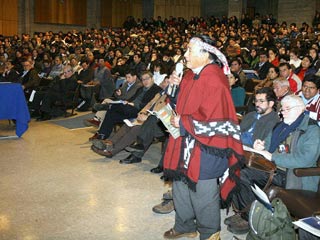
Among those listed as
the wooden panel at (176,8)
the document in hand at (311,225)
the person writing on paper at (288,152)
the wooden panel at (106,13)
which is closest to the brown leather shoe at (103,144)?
the person writing on paper at (288,152)

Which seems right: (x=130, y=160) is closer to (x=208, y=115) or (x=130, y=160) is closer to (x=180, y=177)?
(x=180, y=177)

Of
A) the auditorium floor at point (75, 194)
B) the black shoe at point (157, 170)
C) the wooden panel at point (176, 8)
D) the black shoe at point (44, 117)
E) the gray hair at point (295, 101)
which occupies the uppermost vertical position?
the wooden panel at point (176, 8)

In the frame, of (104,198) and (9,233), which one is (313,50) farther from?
(9,233)

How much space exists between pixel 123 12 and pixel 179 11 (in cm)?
307

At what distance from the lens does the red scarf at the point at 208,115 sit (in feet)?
8.73

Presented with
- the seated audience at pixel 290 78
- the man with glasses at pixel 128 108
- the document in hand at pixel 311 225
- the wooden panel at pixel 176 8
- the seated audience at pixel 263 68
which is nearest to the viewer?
the document in hand at pixel 311 225

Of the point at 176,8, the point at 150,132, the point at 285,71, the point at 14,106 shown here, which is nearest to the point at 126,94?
the point at 150,132

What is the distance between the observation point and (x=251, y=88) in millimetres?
7207

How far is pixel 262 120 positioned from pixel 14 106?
13.1 ft

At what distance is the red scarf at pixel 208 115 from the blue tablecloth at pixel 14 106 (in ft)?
13.5

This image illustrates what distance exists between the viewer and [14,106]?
6418 mm

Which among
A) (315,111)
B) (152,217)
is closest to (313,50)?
(315,111)

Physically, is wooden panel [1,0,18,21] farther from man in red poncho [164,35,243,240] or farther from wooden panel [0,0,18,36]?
man in red poncho [164,35,243,240]

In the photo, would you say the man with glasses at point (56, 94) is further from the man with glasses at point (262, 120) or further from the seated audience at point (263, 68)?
the man with glasses at point (262, 120)
